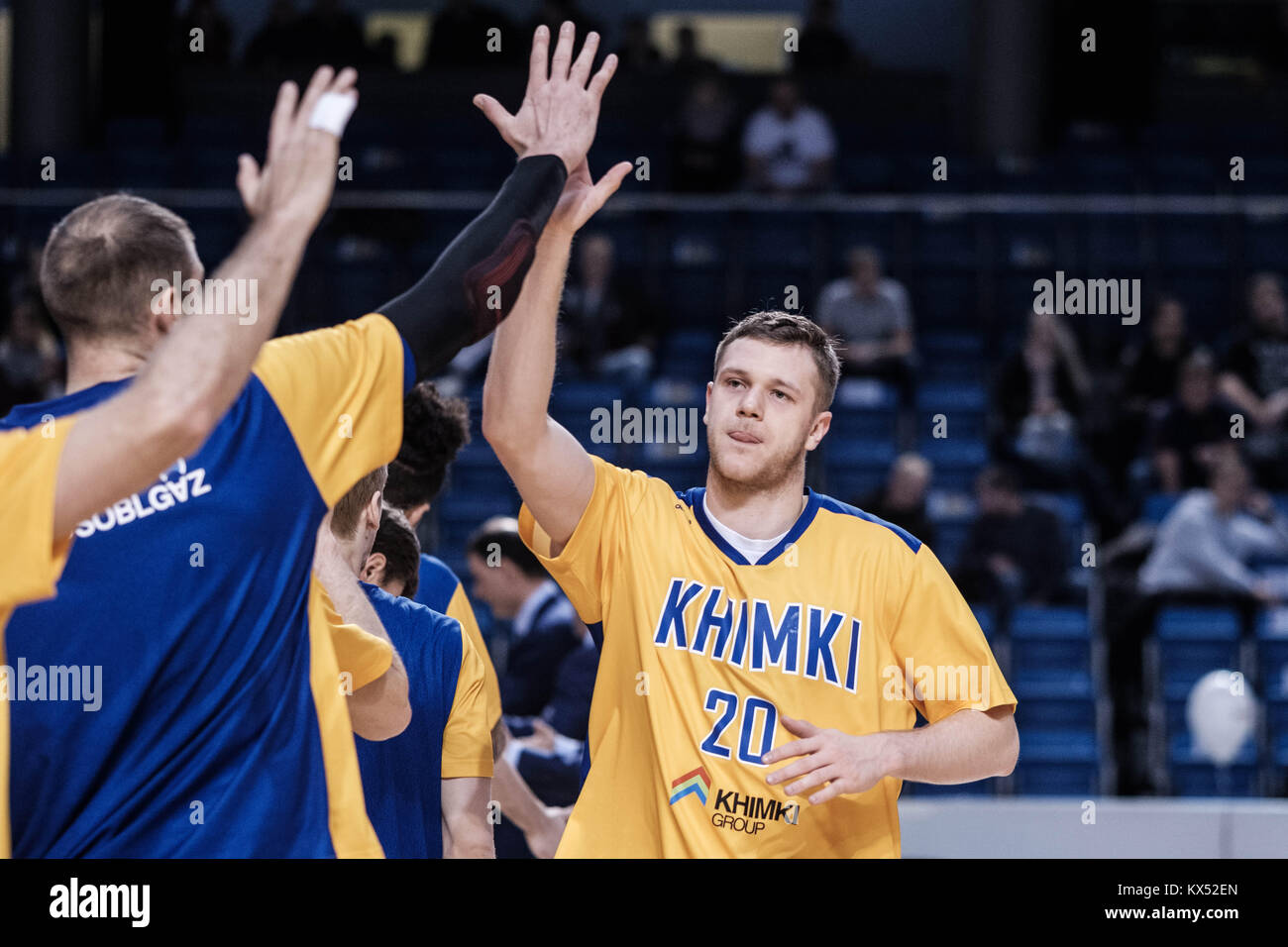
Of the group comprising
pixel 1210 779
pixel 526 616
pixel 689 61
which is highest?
pixel 689 61

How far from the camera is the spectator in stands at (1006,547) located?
8.36 metres

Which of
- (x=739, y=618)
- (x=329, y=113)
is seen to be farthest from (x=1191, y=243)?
(x=329, y=113)

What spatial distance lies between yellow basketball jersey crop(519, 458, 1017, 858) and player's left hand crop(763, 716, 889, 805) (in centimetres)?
24

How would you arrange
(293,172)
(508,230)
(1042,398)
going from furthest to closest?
(1042,398) → (508,230) → (293,172)

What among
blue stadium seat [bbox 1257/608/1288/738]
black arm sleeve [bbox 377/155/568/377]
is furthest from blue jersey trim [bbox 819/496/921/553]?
blue stadium seat [bbox 1257/608/1288/738]

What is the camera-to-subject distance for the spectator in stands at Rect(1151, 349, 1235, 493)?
9.04 metres

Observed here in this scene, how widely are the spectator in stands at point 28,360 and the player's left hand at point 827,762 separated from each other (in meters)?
6.75

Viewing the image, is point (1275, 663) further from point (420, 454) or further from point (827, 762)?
point (827, 762)

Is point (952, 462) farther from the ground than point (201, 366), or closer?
closer

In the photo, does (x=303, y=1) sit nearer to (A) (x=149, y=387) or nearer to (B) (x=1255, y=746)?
(B) (x=1255, y=746)

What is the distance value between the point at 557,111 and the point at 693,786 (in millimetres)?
1307

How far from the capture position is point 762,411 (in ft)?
10.5

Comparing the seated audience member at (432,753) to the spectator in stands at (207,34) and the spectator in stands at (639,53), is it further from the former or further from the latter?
the spectator in stands at (207,34)
